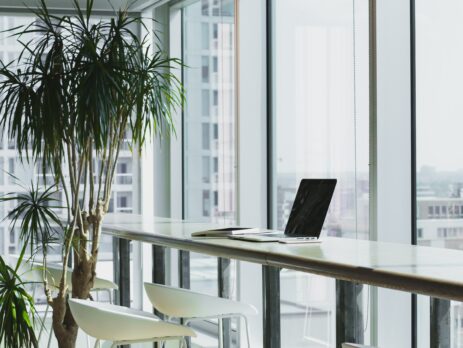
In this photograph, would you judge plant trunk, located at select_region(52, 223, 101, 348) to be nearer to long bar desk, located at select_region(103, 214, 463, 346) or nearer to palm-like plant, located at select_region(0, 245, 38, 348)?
palm-like plant, located at select_region(0, 245, 38, 348)

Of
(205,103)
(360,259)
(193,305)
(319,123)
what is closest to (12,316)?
(193,305)

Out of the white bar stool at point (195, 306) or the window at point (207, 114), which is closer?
the white bar stool at point (195, 306)

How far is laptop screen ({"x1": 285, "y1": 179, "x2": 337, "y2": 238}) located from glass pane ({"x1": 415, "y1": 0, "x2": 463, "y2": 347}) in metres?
0.70

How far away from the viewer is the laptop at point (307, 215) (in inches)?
113

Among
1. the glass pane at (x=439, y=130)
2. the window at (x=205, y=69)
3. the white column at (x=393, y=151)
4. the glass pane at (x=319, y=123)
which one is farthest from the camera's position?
the window at (x=205, y=69)

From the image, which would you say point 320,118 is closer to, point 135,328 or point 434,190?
point 434,190

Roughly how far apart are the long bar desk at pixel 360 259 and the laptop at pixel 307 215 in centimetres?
6

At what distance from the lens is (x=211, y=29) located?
5.63 meters

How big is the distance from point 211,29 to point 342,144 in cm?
192

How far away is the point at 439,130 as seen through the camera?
345cm

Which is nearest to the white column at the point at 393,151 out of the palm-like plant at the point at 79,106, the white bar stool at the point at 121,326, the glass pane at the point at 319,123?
the glass pane at the point at 319,123

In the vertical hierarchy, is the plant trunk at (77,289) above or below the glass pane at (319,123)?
below

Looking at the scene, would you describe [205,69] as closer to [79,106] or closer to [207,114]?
[207,114]

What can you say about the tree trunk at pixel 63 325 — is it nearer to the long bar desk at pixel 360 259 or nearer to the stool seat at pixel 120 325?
the long bar desk at pixel 360 259
